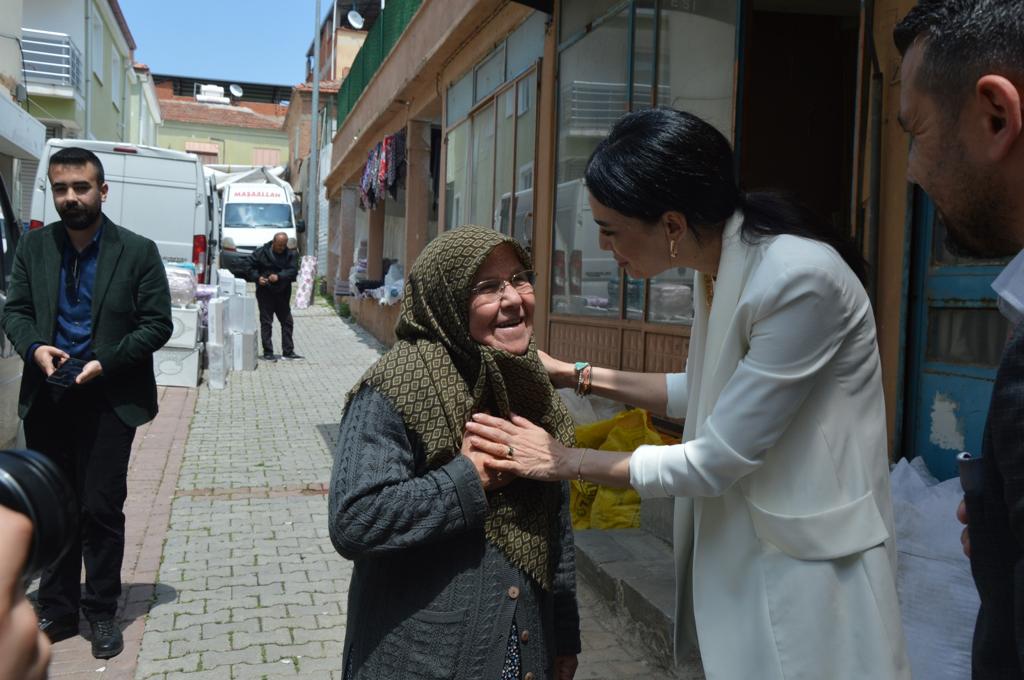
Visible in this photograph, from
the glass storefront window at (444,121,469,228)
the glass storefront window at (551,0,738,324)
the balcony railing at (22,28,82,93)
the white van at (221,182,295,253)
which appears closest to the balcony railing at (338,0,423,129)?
the glass storefront window at (444,121,469,228)

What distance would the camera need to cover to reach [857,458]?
73.4 inches

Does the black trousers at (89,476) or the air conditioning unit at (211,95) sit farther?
the air conditioning unit at (211,95)

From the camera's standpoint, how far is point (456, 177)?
1154 centimetres

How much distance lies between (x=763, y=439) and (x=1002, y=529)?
58 centimetres

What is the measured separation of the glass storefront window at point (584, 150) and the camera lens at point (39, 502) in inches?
213

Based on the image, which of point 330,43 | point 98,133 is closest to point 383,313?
point 98,133

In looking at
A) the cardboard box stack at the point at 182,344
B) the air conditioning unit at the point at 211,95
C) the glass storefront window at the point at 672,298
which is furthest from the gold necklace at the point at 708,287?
the air conditioning unit at the point at 211,95

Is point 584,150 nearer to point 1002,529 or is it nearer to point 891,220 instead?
point 891,220

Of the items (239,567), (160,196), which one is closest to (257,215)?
(160,196)

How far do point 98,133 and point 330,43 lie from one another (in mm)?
13288

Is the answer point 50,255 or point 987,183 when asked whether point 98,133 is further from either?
point 987,183

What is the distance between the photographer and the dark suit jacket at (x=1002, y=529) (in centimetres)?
114

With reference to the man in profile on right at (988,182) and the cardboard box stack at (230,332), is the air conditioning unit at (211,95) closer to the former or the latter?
the cardboard box stack at (230,332)

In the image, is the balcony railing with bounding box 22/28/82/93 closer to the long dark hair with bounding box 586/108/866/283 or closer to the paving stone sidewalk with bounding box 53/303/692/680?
the paving stone sidewalk with bounding box 53/303/692/680
